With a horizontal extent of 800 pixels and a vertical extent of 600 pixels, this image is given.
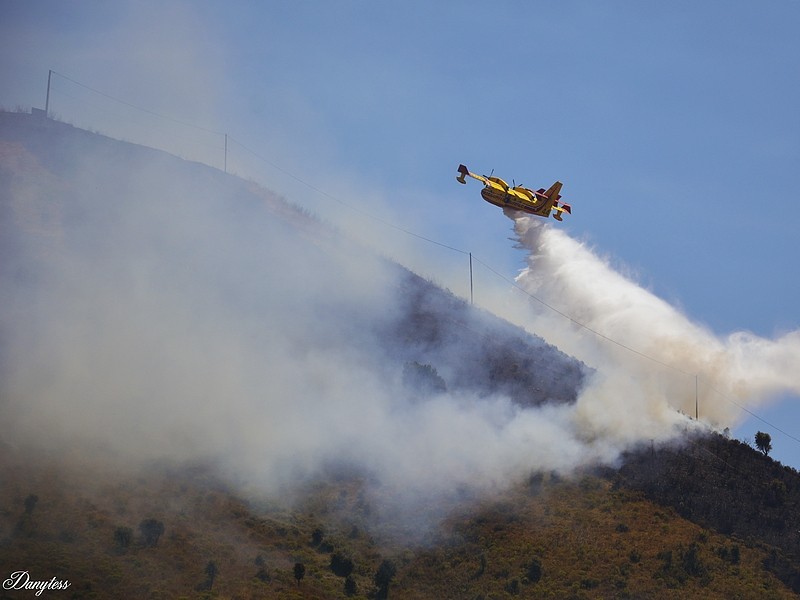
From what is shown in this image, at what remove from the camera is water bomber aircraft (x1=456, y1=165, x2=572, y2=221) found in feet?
349

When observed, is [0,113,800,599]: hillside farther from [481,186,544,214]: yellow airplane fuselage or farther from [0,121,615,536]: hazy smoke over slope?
[481,186,544,214]: yellow airplane fuselage

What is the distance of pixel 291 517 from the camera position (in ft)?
263

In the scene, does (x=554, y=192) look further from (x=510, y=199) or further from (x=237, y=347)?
(x=237, y=347)

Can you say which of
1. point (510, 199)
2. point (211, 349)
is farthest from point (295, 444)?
point (510, 199)

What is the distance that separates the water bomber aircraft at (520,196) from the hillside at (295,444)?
47.8 feet

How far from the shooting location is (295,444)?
3536 inches

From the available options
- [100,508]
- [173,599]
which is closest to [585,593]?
[173,599]

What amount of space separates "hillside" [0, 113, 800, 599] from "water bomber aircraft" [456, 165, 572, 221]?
14.6m

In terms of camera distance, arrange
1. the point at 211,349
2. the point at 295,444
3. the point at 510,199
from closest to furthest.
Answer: the point at 295,444 → the point at 211,349 → the point at 510,199

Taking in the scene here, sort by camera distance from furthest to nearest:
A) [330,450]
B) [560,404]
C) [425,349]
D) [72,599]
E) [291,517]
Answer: [425,349], [560,404], [330,450], [291,517], [72,599]

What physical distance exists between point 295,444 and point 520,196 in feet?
111

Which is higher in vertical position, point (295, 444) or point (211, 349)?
point (211, 349)

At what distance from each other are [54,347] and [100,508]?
26048 millimetres

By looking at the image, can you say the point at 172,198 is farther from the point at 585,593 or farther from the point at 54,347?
the point at 585,593
